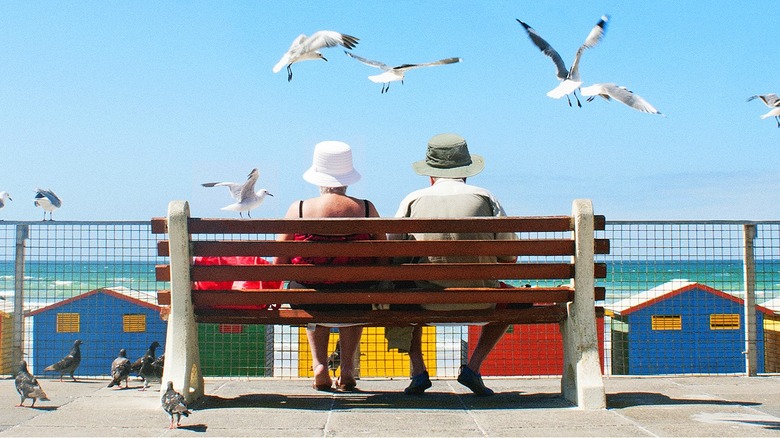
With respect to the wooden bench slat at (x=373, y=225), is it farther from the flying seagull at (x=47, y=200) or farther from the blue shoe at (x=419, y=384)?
the flying seagull at (x=47, y=200)

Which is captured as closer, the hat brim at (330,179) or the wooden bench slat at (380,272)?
the wooden bench slat at (380,272)

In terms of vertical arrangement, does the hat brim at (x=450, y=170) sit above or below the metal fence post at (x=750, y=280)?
above

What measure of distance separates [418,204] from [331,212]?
518 mm

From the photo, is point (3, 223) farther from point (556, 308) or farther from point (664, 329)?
point (664, 329)

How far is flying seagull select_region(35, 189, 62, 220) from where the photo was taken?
17.1 metres

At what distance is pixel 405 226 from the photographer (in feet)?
15.1

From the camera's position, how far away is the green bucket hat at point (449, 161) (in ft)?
17.2

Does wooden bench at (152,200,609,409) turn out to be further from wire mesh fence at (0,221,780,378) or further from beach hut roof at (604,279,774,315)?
beach hut roof at (604,279,774,315)

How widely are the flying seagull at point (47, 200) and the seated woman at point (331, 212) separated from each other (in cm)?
1335

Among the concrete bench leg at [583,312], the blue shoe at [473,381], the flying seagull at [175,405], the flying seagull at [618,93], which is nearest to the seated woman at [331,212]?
the blue shoe at [473,381]

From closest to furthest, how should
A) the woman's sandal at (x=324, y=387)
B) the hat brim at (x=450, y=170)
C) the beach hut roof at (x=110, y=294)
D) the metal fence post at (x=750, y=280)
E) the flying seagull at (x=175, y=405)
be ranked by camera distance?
1. the flying seagull at (x=175, y=405)
2. the hat brim at (x=450, y=170)
3. the woman's sandal at (x=324, y=387)
4. the metal fence post at (x=750, y=280)
5. the beach hut roof at (x=110, y=294)

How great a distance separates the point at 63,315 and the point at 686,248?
5804mm

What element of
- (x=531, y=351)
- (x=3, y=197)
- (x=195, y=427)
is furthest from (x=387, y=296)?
(x=3, y=197)

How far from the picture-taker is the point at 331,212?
502cm
